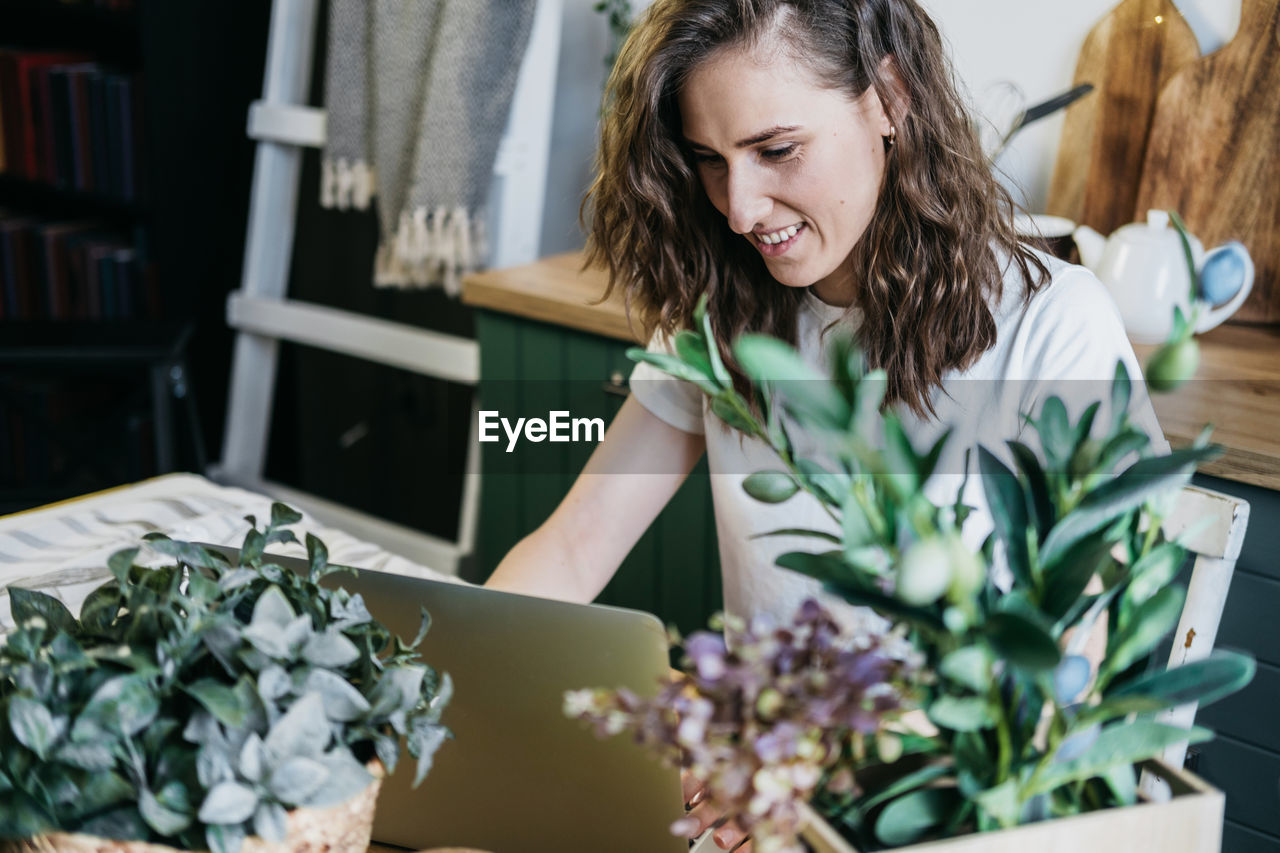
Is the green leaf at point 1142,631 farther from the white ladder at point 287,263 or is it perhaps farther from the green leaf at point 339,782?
the white ladder at point 287,263

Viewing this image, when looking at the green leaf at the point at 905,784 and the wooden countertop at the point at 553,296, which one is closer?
the green leaf at the point at 905,784

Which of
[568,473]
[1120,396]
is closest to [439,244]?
[568,473]

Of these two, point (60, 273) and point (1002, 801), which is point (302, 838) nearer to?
point (1002, 801)

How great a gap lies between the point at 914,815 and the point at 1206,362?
1.26m

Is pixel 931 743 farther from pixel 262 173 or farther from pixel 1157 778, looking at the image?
pixel 262 173

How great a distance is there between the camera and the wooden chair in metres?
0.98

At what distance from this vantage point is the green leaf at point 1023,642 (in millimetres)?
394

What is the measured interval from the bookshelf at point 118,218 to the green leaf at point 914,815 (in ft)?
7.56

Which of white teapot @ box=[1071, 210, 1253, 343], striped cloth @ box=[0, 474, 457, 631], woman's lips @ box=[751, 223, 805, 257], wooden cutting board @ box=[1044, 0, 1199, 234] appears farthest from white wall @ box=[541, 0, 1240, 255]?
striped cloth @ box=[0, 474, 457, 631]

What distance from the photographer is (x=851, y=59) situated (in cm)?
106

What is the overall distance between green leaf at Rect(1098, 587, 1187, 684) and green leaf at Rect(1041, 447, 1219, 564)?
1.5 inches

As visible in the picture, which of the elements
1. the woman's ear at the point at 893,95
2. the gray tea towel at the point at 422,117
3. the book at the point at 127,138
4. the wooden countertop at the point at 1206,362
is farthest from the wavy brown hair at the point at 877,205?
the book at the point at 127,138

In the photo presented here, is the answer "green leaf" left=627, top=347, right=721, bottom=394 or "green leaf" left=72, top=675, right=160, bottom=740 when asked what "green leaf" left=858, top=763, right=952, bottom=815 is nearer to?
"green leaf" left=627, top=347, right=721, bottom=394

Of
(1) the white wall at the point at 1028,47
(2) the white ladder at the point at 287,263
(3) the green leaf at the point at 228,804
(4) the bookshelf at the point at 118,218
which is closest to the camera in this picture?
(3) the green leaf at the point at 228,804
